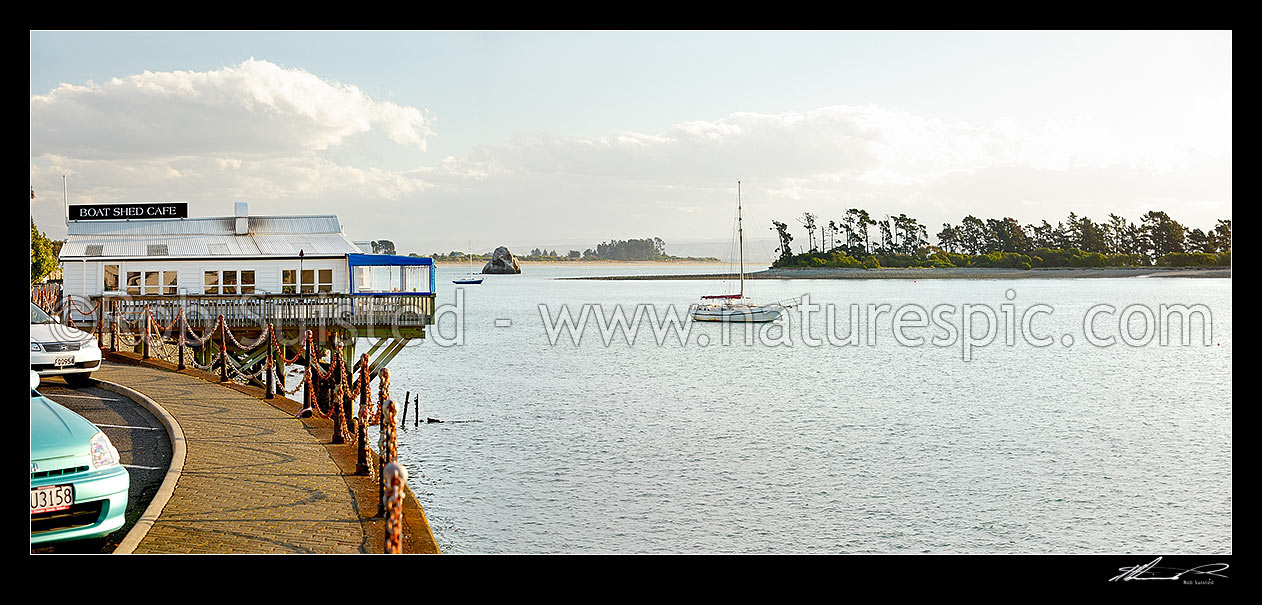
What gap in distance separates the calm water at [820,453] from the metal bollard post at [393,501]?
9.15 metres

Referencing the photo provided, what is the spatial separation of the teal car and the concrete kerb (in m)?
0.80

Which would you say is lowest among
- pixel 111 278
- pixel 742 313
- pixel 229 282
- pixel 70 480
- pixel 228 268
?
pixel 742 313

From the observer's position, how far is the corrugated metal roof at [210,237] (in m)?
27.7

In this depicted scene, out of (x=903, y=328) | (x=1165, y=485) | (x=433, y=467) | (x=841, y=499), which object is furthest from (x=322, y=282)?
(x=903, y=328)

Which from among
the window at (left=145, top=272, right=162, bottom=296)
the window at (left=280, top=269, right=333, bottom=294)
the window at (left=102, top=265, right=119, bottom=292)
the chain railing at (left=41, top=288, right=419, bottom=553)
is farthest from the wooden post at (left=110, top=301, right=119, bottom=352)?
the window at (left=280, top=269, right=333, bottom=294)

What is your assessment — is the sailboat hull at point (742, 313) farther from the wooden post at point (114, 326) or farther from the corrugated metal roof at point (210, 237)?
the wooden post at point (114, 326)

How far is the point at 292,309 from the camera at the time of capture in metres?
27.2

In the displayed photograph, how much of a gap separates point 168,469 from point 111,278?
19.4 meters

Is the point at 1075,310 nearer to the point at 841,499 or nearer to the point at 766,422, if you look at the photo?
the point at 766,422

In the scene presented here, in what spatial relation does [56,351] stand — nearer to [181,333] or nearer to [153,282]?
[181,333]

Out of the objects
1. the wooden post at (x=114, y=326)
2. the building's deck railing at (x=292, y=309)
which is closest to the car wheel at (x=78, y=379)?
the wooden post at (x=114, y=326)

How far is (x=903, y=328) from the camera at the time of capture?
71875 mm

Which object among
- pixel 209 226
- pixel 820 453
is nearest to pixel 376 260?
pixel 209 226
